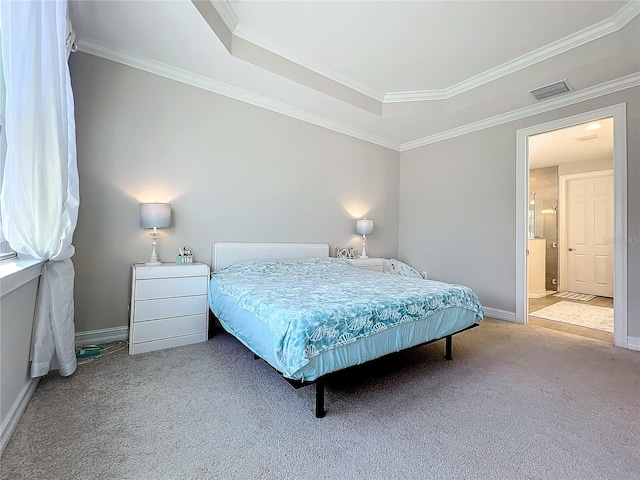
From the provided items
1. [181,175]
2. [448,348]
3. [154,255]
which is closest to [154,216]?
[154,255]

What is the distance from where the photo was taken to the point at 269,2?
2385 mm

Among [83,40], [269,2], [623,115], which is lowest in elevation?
[623,115]

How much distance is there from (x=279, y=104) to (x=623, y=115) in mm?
3678

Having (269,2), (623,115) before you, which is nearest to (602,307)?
(623,115)

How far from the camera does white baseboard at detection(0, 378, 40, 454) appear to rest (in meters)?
1.38

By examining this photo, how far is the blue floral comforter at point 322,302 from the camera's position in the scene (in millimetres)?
1598

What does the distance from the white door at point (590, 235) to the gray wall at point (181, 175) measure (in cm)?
488

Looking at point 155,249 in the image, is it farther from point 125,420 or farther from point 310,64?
point 310,64

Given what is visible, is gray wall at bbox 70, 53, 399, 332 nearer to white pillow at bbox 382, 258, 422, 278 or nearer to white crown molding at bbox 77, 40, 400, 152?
white crown molding at bbox 77, 40, 400, 152

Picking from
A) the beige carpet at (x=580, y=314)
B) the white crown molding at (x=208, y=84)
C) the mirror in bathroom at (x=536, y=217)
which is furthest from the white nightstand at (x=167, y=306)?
the mirror in bathroom at (x=536, y=217)

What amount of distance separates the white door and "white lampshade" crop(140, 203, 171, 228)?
23.6ft

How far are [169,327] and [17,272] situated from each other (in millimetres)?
1353

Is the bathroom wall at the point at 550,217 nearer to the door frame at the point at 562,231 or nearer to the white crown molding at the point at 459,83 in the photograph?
the door frame at the point at 562,231

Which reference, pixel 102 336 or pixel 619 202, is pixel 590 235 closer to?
pixel 619 202
